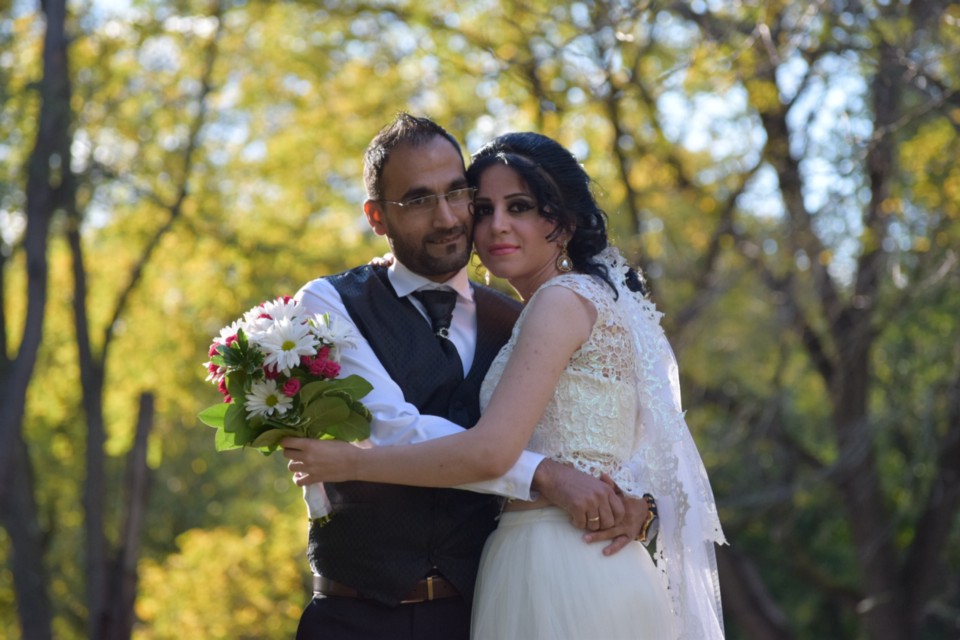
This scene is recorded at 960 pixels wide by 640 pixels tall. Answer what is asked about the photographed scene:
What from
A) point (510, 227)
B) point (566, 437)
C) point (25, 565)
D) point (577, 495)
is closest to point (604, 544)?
point (577, 495)

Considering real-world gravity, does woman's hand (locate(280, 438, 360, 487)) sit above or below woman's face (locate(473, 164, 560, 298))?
below

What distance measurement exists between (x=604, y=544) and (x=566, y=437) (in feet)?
→ 1.00

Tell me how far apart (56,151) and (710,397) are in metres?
6.39

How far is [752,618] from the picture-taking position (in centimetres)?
1303

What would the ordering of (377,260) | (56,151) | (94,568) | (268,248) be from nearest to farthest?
(377,260) → (56,151) → (94,568) → (268,248)

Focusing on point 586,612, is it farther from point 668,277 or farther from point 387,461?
point 668,277

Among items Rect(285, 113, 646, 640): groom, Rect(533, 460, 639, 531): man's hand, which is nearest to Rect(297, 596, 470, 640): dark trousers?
Rect(285, 113, 646, 640): groom

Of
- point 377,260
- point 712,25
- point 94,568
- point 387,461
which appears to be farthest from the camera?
point 94,568

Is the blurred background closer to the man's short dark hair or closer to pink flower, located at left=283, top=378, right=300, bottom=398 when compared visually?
the man's short dark hair

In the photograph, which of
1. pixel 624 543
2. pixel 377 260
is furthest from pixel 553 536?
pixel 377 260

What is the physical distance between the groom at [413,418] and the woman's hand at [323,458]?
2 cm

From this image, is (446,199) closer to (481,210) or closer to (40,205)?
(481,210)

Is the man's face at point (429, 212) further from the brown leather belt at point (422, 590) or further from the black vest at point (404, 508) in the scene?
the brown leather belt at point (422, 590)

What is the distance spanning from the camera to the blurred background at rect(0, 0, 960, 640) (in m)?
9.23
